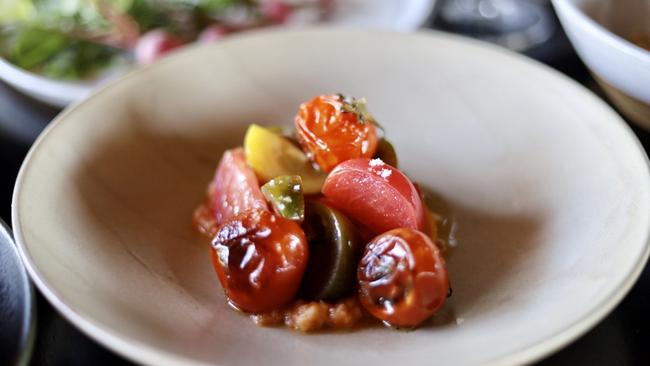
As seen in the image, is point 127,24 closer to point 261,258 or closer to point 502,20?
point 502,20

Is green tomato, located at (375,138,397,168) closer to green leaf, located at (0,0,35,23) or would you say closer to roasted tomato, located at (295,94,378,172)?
roasted tomato, located at (295,94,378,172)

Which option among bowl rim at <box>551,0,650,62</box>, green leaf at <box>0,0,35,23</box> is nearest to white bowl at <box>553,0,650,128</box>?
bowl rim at <box>551,0,650,62</box>

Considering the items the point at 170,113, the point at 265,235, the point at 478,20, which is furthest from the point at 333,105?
the point at 478,20

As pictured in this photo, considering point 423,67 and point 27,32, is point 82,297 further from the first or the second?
point 27,32

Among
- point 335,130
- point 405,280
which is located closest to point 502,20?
point 335,130

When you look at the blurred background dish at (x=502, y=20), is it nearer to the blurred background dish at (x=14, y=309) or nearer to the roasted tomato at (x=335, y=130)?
the roasted tomato at (x=335, y=130)
